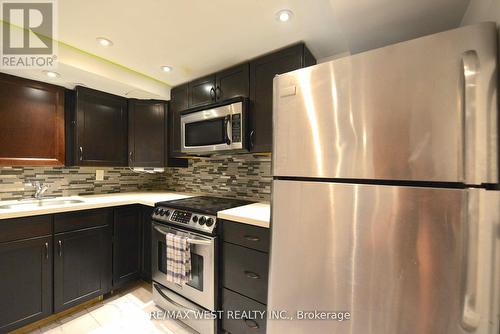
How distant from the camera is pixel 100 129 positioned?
218 centimetres

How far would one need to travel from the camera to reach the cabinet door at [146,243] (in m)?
2.08

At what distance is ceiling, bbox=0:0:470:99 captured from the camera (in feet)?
3.67

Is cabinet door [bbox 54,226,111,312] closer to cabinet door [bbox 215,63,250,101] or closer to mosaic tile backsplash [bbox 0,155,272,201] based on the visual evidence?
mosaic tile backsplash [bbox 0,155,272,201]

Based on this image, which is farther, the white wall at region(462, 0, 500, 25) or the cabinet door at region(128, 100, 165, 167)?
the cabinet door at region(128, 100, 165, 167)

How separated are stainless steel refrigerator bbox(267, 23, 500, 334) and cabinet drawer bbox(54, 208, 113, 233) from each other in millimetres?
1742

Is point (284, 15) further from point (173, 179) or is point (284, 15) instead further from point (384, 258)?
point (173, 179)

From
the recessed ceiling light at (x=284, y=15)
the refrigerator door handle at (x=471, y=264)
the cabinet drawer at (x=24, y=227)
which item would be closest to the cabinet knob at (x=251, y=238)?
the refrigerator door handle at (x=471, y=264)

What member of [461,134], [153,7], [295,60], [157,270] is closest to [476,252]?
[461,134]

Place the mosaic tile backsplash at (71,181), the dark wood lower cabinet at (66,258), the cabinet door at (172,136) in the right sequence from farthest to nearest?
1. the cabinet door at (172,136)
2. the mosaic tile backsplash at (71,181)
3. the dark wood lower cabinet at (66,258)

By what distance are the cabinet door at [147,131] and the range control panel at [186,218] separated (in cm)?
79

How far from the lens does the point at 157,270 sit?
1816 millimetres

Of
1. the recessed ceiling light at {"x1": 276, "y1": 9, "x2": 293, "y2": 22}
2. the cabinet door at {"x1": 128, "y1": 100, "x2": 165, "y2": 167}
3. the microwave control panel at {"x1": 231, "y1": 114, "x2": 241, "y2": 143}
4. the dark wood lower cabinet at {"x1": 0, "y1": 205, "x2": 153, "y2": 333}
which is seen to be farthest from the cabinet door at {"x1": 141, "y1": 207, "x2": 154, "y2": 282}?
the recessed ceiling light at {"x1": 276, "y1": 9, "x2": 293, "y2": 22}

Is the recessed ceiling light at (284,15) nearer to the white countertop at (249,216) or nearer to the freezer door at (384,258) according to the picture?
the freezer door at (384,258)

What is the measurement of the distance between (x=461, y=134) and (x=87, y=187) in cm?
308
